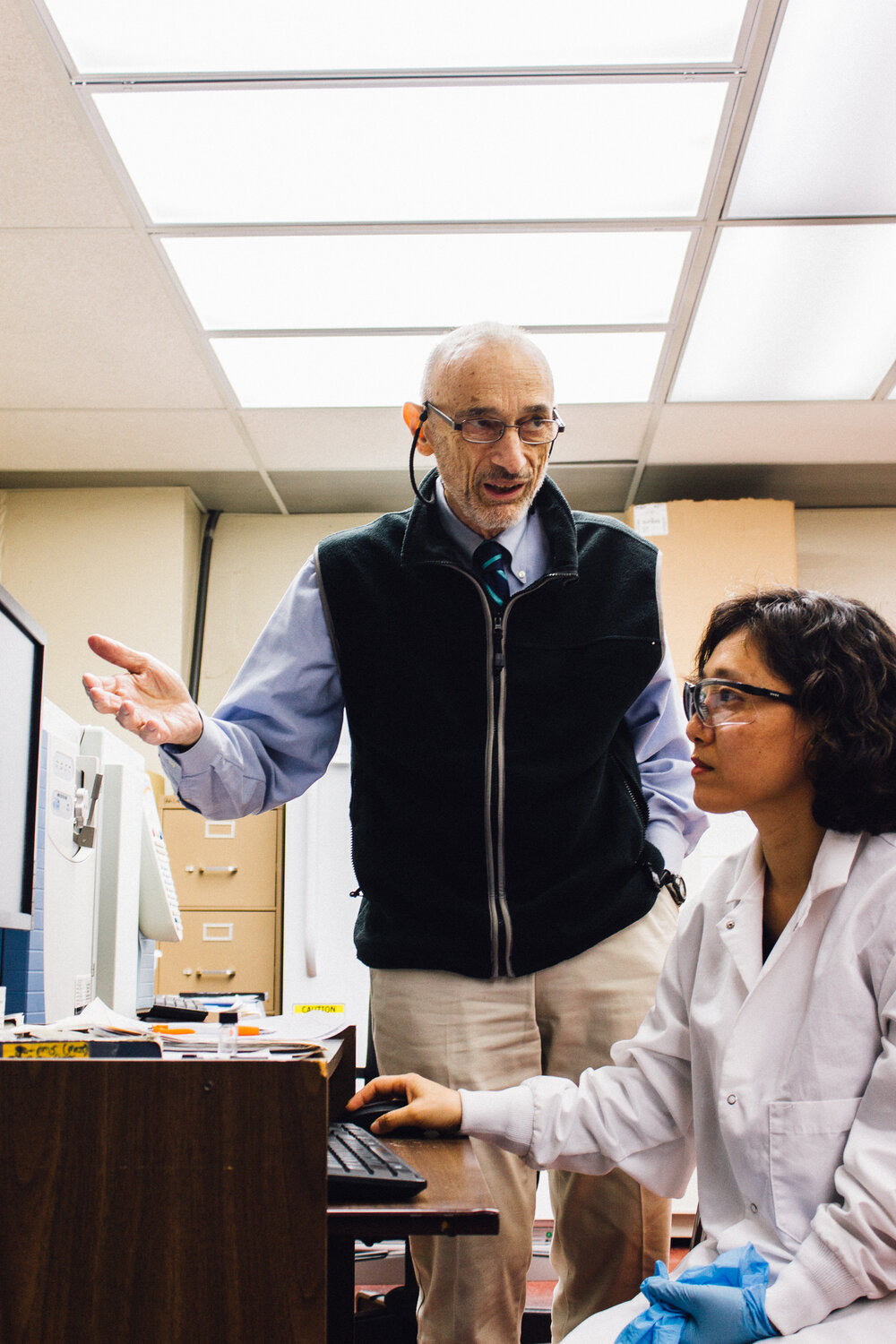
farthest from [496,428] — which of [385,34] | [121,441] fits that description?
[121,441]

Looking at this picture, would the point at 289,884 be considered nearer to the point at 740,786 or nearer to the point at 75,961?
the point at 75,961

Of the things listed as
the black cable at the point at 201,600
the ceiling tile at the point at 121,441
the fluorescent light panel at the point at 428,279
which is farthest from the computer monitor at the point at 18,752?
the black cable at the point at 201,600

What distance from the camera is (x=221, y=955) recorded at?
12.2 feet

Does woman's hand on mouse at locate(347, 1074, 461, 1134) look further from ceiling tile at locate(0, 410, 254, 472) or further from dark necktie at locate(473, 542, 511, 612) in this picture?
ceiling tile at locate(0, 410, 254, 472)

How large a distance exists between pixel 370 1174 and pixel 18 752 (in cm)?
77

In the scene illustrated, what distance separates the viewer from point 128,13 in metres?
2.05

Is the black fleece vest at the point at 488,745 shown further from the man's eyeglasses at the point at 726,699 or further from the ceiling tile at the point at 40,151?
the ceiling tile at the point at 40,151

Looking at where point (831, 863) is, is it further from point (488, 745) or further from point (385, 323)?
point (385, 323)

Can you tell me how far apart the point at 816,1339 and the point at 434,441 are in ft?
3.66

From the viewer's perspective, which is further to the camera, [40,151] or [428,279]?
[428,279]

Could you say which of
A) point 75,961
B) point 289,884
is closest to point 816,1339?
point 75,961

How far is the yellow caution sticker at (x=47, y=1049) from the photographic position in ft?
2.55

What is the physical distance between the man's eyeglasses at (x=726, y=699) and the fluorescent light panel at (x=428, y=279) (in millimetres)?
1864

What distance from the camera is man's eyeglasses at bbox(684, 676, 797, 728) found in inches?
44.0
